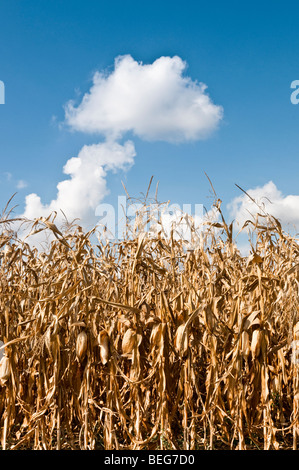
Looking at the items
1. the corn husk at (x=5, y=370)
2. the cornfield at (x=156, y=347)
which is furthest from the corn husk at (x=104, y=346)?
the corn husk at (x=5, y=370)

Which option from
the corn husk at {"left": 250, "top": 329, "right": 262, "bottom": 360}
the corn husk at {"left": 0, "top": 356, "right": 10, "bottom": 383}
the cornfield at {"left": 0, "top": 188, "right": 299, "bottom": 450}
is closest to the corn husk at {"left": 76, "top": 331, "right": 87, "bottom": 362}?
the cornfield at {"left": 0, "top": 188, "right": 299, "bottom": 450}

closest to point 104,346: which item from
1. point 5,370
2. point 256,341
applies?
point 5,370

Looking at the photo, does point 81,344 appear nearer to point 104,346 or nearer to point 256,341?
point 104,346

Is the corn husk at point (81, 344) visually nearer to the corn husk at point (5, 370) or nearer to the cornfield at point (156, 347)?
the cornfield at point (156, 347)

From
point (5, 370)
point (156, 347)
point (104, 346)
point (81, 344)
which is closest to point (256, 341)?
point (156, 347)

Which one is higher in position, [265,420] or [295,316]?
[295,316]

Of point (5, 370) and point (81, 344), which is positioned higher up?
point (81, 344)

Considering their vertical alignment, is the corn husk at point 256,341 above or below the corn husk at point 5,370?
above

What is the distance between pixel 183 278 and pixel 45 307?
0.79m

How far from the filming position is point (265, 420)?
2498 millimetres

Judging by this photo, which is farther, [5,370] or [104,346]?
[5,370]
